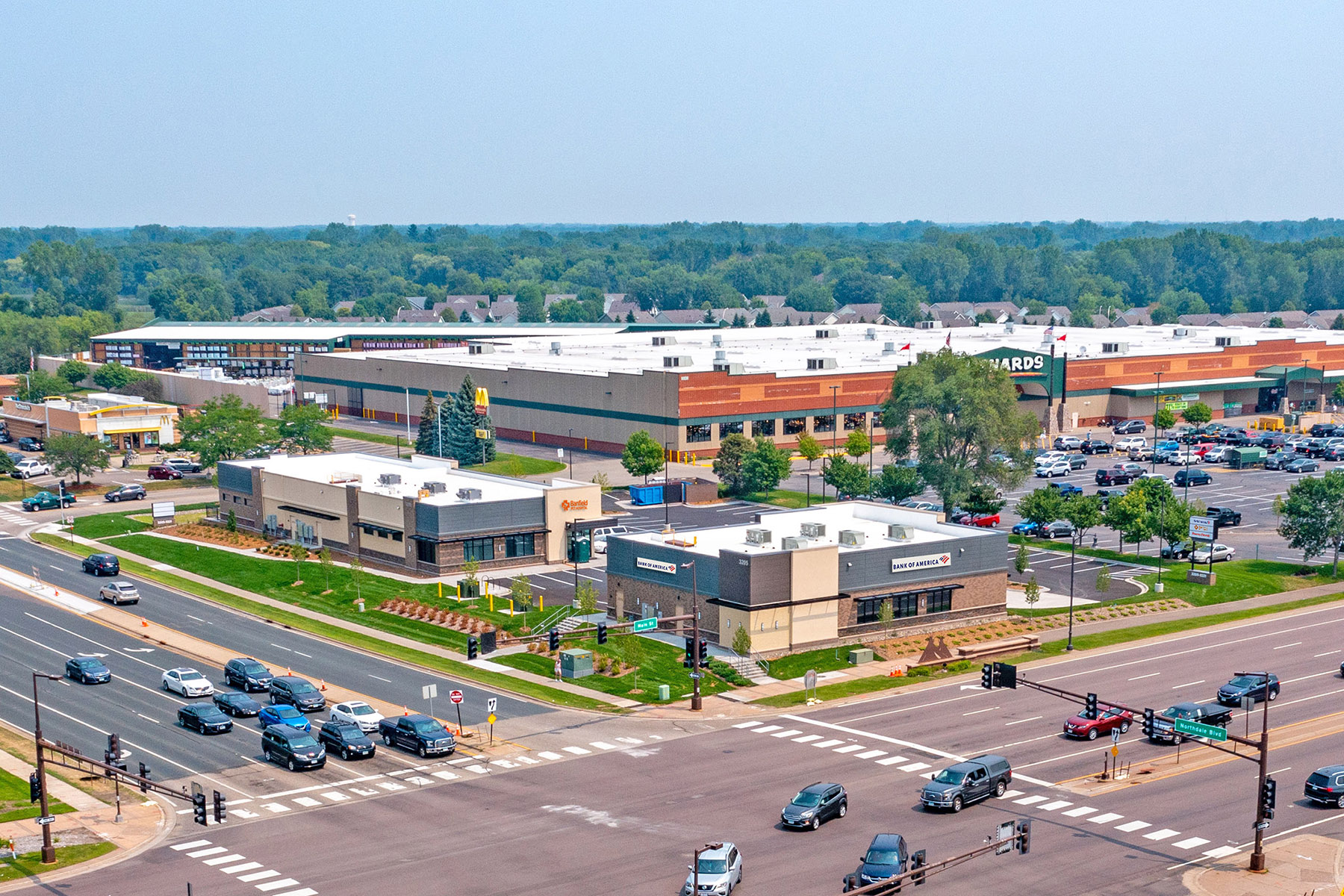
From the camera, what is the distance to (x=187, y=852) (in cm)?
5175

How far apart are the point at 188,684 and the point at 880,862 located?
3899 cm

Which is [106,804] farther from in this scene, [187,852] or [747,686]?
[747,686]

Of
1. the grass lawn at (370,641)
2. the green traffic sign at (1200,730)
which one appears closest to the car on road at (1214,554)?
the grass lawn at (370,641)

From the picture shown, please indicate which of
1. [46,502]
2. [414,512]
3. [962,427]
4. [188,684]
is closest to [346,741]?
[188,684]

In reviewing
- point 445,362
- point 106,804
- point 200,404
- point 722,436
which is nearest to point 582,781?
point 106,804

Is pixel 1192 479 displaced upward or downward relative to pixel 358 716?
upward

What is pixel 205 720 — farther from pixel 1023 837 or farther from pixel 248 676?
pixel 1023 837

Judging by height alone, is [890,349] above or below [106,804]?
above

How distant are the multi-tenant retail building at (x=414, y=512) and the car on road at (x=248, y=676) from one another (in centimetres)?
2354

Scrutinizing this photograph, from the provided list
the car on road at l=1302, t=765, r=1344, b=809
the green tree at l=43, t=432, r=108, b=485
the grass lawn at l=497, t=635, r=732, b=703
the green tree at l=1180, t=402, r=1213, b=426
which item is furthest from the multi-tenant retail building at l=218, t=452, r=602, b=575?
the green tree at l=1180, t=402, r=1213, b=426

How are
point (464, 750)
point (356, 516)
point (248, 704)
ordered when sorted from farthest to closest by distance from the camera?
1. point (356, 516)
2. point (248, 704)
3. point (464, 750)

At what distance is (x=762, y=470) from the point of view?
4948 inches

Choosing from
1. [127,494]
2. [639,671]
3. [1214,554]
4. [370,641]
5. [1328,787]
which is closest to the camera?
[1328,787]

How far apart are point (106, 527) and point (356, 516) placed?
25700 mm
